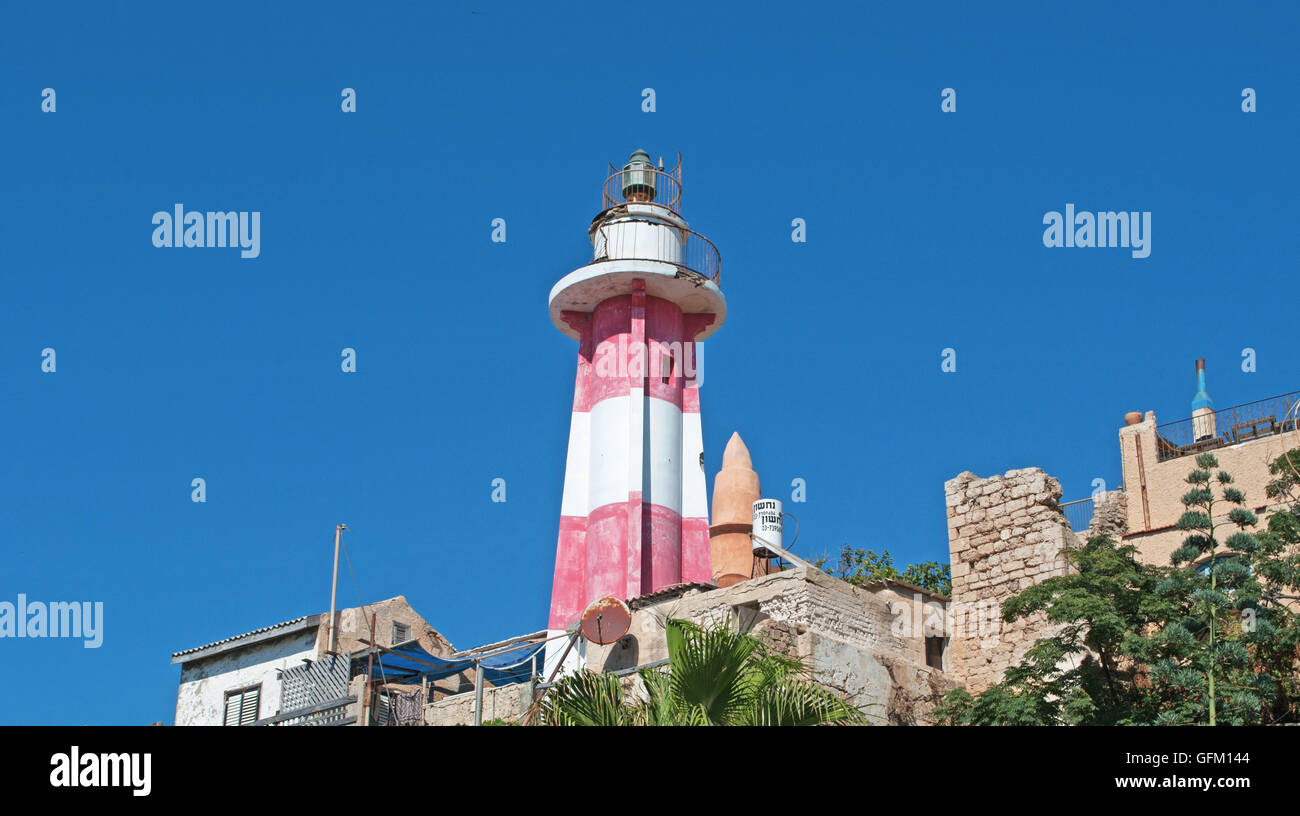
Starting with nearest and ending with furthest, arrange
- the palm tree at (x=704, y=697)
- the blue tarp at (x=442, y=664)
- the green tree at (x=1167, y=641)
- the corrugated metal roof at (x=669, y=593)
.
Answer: the palm tree at (x=704, y=697), the green tree at (x=1167, y=641), the corrugated metal roof at (x=669, y=593), the blue tarp at (x=442, y=664)

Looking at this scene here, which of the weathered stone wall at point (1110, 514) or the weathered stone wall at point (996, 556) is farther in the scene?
the weathered stone wall at point (1110, 514)

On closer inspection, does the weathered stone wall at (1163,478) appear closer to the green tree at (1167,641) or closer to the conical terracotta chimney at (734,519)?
the green tree at (1167,641)

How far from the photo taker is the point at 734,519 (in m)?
36.8

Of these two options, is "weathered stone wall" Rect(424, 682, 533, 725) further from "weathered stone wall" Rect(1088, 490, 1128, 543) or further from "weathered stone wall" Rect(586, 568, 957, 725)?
"weathered stone wall" Rect(1088, 490, 1128, 543)

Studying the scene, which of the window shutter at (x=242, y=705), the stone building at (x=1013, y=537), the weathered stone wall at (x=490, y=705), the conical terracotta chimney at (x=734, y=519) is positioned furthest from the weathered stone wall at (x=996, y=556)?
the window shutter at (x=242, y=705)

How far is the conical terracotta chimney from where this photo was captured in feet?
119

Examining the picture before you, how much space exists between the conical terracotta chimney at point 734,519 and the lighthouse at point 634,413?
127 cm

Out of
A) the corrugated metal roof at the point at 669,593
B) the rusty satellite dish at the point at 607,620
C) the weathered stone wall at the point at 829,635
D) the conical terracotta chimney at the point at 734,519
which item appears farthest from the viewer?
the conical terracotta chimney at the point at 734,519

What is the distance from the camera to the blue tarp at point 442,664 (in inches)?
1208

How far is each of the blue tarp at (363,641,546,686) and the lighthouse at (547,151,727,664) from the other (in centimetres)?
159
